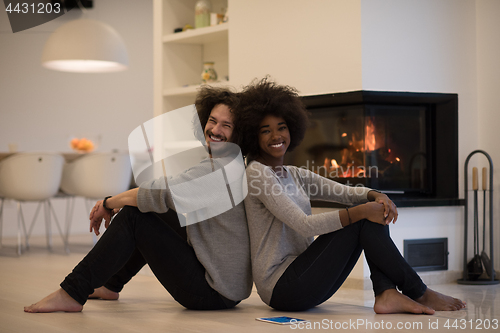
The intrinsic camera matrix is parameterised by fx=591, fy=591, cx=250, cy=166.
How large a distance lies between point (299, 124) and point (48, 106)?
16.3 feet

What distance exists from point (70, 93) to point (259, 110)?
506 cm

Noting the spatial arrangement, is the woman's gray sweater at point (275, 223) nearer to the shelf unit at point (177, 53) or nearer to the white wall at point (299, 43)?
the white wall at point (299, 43)

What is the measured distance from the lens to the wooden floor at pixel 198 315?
6.50 feet

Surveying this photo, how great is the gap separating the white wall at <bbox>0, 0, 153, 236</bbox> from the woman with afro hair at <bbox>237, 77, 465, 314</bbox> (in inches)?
192

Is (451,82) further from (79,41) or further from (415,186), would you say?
(79,41)

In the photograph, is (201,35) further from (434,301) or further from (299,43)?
(434,301)

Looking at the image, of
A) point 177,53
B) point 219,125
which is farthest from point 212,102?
point 177,53

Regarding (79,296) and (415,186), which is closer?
(79,296)

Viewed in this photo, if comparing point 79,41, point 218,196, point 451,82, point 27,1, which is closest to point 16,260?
point 79,41

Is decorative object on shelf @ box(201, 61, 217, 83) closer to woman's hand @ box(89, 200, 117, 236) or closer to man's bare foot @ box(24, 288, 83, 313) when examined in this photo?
woman's hand @ box(89, 200, 117, 236)

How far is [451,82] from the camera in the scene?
11.6 feet

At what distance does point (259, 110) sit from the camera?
2.20m

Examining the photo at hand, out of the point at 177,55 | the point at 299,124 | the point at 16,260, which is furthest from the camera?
the point at 177,55

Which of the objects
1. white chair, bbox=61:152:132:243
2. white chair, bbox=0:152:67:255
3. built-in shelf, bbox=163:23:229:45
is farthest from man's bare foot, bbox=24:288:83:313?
white chair, bbox=61:152:132:243
